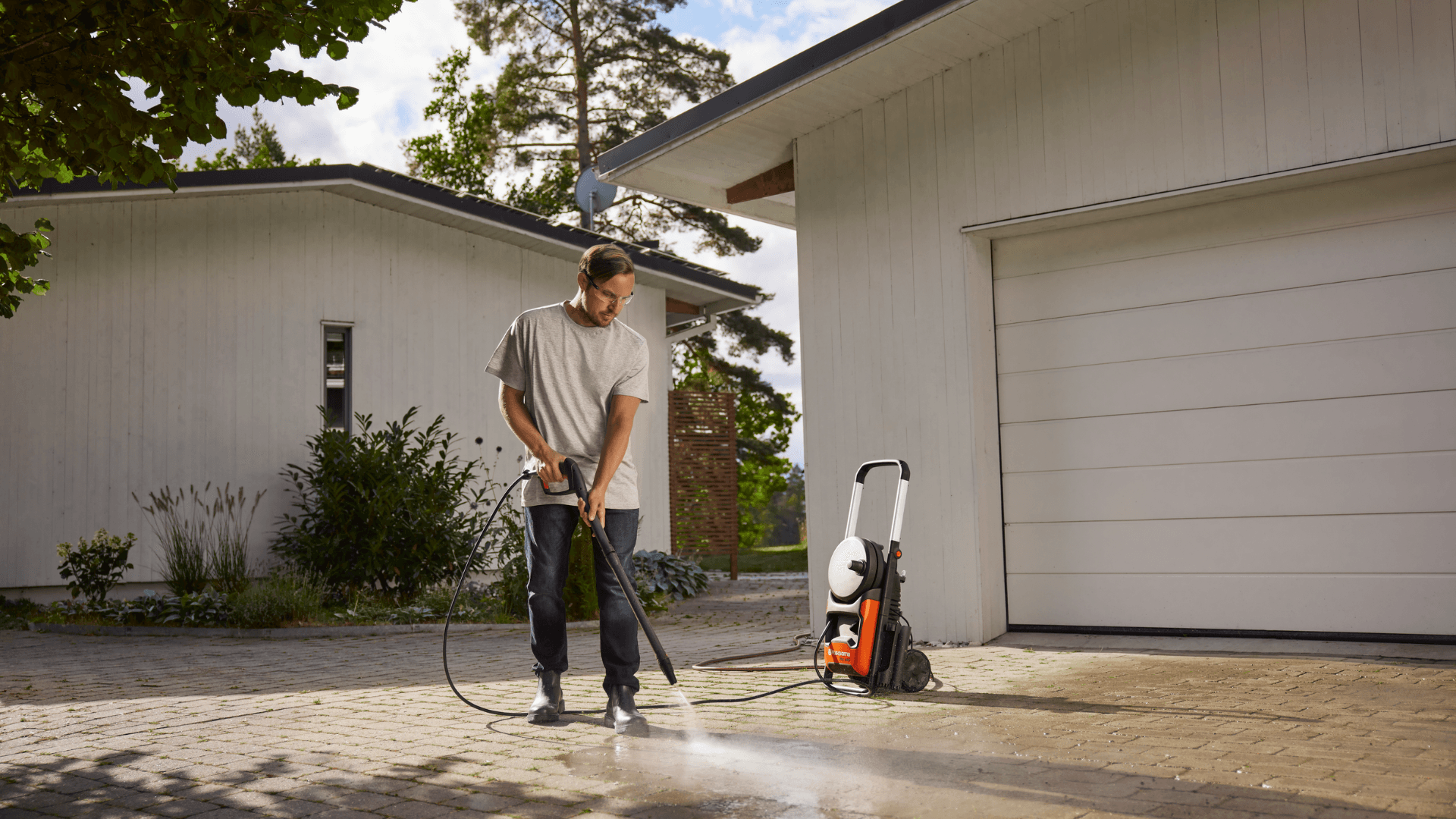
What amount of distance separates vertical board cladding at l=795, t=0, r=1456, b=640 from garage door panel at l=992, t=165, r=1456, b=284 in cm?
36

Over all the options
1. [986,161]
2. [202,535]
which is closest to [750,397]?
[202,535]

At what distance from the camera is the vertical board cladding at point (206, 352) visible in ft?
34.7

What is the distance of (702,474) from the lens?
15.6m

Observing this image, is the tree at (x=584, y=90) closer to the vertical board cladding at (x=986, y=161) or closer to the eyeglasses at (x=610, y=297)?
the vertical board cladding at (x=986, y=161)

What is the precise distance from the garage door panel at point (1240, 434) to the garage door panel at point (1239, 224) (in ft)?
2.67

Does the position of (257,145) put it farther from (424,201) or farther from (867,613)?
(867,613)

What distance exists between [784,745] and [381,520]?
23.4ft

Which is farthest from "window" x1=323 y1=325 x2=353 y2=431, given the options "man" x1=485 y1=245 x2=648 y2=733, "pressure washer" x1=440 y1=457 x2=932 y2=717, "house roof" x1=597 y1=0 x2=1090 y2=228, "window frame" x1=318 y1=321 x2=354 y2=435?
"man" x1=485 y1=245 x2=648 y2=733

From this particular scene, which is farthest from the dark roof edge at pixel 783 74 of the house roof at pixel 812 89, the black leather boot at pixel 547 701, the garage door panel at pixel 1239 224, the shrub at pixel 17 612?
the shrub at pixel 17 612

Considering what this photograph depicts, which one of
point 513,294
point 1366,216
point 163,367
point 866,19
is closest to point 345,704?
point 866,19

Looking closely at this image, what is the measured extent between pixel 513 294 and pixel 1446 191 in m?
9.61

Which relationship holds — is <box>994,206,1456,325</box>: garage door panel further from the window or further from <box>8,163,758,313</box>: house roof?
the window

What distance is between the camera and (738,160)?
8.05m

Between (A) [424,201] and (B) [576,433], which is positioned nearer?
(B) [576,433]
